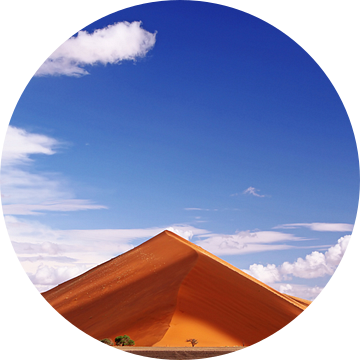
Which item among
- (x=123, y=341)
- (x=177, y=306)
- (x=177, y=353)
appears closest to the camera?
(x=177, y=353)

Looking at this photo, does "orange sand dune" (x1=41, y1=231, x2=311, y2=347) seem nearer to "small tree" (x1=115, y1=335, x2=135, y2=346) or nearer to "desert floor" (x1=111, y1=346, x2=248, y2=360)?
"small tree" (x1=115, y1=335, x2=135, y2=346)

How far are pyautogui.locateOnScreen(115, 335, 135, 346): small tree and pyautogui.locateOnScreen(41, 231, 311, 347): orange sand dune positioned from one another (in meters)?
0.45

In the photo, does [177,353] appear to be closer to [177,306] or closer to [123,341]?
[123,341]

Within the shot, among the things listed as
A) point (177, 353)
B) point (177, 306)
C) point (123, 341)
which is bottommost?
point (123, 341)

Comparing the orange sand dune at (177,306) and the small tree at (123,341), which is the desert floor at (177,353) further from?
the small tree at (123,341)

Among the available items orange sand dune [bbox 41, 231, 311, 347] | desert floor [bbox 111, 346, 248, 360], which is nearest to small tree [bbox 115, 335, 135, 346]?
orange sand dune [bbox 41, 231, 311, 347]

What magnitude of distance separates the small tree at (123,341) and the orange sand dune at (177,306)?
0.45 metres

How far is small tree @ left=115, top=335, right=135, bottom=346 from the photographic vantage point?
16.7m

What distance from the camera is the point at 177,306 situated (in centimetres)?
1938

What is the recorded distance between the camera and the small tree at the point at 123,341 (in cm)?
1673

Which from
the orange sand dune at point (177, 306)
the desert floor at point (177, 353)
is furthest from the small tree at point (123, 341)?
the desert floor at point (177, 353)

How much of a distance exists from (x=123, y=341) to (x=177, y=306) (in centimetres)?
349

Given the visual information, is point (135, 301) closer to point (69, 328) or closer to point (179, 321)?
point (179, 321)

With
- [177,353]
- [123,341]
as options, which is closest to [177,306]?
[123,341]
